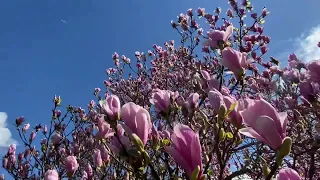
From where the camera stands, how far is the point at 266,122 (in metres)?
1.03

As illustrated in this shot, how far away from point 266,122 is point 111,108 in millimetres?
690

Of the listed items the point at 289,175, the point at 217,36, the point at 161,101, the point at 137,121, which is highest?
the point at 217,36

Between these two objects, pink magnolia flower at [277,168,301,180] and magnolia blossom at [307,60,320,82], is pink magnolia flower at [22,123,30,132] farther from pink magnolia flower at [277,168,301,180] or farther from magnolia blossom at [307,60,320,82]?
pink magnolia flower at [277,168,301,180]

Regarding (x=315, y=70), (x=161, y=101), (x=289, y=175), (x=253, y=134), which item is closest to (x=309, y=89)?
(x=315, y=70)

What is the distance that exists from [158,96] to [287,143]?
930 mm

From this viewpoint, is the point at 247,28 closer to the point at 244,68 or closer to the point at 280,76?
the point at 280,76

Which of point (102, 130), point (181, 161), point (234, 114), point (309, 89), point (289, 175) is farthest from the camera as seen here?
point (309, 89)

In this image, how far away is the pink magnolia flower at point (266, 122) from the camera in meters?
1.03

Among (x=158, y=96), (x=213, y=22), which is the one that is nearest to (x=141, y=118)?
(x=158, y=96)

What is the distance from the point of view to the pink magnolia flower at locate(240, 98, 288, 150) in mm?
1033

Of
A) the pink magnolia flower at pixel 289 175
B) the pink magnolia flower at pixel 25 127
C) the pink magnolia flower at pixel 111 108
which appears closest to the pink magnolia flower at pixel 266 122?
the pink magnolia flower at pixel 289 175

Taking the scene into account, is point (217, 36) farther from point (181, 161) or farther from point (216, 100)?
point (181, 161)

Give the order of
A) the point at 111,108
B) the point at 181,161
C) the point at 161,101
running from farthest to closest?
the point at 161,101
the point at 111,108
the point at 181,161

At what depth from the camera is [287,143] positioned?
1023 millimetres
